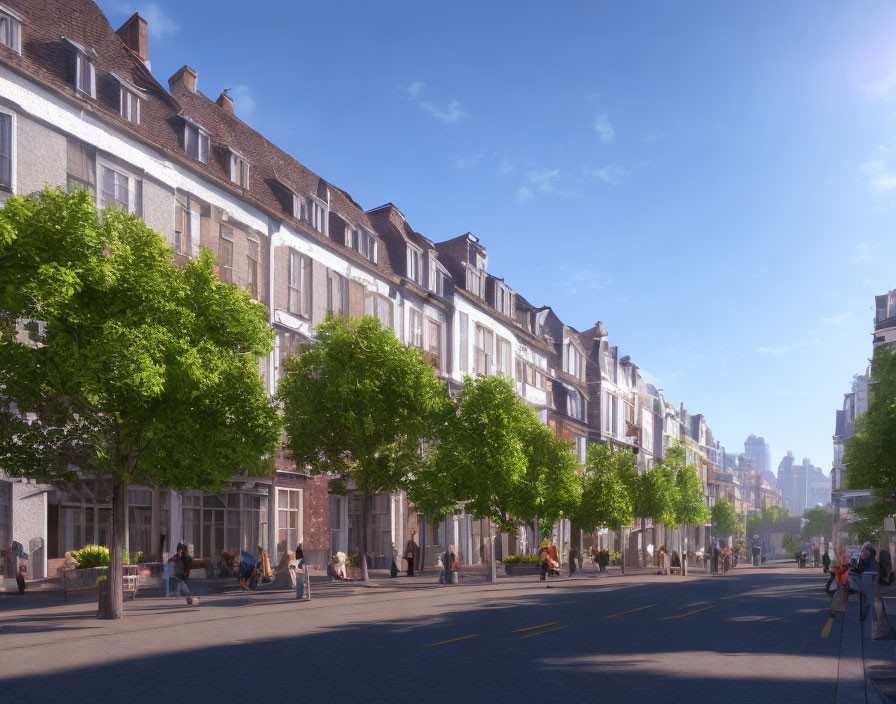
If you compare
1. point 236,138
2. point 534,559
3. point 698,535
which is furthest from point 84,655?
point 698,535

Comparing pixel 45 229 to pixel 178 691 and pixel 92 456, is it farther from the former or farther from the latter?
pixel 178 691

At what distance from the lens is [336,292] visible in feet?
136

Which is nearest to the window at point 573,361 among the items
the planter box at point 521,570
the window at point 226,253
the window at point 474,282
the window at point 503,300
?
the window at point 503,300

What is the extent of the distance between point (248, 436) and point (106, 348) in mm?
4453

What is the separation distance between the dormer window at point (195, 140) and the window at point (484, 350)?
74.8 ft

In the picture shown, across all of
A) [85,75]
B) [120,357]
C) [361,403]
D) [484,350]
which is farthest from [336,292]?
[120,357]

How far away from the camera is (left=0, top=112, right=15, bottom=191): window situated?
25.7 metres

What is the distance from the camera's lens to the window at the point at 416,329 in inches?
1870

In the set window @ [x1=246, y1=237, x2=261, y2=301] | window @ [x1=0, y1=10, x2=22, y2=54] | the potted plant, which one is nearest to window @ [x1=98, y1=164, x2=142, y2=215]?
window @ [x1=0, y1=10, x2=22, y2=54]

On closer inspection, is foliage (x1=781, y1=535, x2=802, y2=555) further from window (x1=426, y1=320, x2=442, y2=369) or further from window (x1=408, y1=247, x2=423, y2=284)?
window (x1=408, y1=247, x2=423, y2=284)

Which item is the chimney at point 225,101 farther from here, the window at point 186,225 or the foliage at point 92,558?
the foliage at point 92,558

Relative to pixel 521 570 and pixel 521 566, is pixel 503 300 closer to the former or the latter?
pixel 521 566

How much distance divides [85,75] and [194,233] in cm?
626

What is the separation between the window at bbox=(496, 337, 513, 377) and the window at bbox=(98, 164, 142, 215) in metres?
30.1
